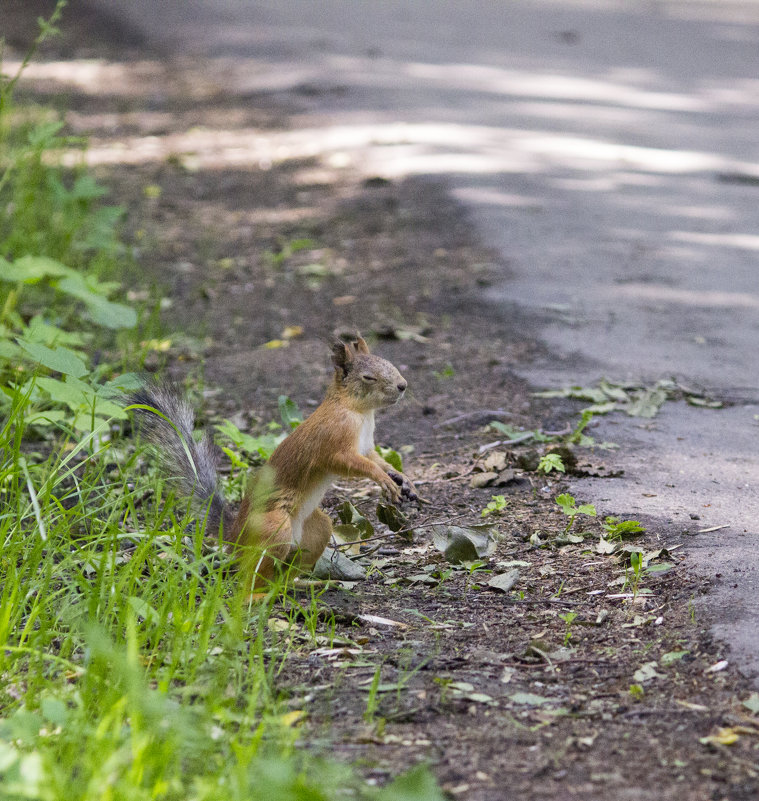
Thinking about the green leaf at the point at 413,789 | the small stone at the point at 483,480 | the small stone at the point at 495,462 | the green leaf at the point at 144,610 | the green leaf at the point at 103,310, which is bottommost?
the small stone at the point at 483,480

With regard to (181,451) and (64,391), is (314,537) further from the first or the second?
(64,391)

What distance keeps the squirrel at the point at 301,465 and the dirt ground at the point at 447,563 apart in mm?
208

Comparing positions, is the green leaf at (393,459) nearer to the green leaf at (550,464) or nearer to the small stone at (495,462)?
the small stone at (495,462)

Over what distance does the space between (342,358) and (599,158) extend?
5.30 meters

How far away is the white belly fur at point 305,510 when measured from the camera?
2.99 m

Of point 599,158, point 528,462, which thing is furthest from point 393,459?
point 599,158

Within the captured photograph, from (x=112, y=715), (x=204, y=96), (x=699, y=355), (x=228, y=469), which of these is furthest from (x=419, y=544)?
(x=204, y=96)

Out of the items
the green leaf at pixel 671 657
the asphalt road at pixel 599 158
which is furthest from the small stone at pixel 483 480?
the green leaf at pixel 671 657

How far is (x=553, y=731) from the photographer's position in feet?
7.09

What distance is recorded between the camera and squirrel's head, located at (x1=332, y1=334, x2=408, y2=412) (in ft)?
9.98

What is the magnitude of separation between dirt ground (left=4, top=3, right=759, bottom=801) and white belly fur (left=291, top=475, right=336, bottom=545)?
200 mm

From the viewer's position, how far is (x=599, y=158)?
7859mm

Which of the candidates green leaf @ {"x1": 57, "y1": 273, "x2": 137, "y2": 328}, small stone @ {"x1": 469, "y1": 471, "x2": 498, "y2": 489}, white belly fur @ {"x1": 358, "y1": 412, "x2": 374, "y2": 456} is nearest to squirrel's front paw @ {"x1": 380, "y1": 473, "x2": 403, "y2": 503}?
white belly fur @ {"x1": 358, "y1": 412, "x2": 374, "y2": 456}

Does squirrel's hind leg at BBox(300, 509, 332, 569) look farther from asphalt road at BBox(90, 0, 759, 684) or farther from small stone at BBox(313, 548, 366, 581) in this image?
asphalt road at BBox(90, 0, 759, 684)
